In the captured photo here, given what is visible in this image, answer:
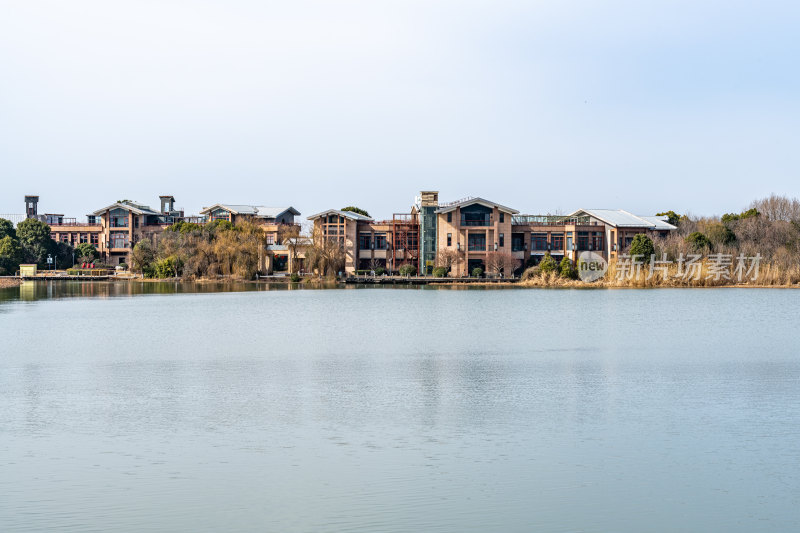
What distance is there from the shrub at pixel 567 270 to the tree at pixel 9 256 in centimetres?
4489

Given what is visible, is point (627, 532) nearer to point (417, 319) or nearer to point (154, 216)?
point (417, 319)

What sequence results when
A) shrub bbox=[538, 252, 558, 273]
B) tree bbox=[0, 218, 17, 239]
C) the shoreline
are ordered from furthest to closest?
tree bbox=[0, 218, 17, 239] → shrub bbox=[538, 252, 558, 273] → the shoreline

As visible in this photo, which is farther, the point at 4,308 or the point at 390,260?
the point at 390,260

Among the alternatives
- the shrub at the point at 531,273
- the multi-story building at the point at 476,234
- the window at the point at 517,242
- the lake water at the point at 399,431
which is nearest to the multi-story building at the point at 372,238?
the multi-story building at the point at 476,234

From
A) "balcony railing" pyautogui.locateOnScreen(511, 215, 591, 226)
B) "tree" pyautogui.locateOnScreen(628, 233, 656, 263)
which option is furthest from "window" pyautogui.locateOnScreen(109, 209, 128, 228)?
"tree" pyautogui.locateOnScreen(628, 233, 656, 263)

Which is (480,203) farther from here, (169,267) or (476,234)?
(169,267)

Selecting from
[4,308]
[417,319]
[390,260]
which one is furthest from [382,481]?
[390,260]

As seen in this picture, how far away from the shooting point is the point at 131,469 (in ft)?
29.2

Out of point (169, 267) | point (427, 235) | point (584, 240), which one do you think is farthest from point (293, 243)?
point (584, 240)

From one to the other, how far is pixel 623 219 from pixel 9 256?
164ft

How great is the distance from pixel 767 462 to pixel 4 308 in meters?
31.1

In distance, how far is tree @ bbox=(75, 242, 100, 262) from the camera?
7194 centimetres

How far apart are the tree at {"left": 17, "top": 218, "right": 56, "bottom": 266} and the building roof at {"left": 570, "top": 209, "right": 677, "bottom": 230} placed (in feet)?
151

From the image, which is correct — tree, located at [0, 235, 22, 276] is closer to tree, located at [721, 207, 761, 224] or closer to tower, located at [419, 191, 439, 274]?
tower, located at [419, 191, 439, 274]
